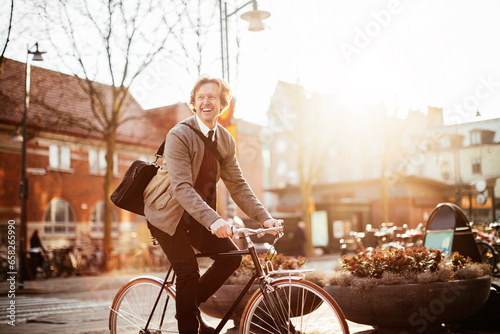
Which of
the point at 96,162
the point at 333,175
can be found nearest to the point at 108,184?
the point at 96,162

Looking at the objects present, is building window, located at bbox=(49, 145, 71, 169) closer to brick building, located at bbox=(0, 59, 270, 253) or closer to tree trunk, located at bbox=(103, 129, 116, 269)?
brick building, located at bbox=(0, 59, 270, 253)

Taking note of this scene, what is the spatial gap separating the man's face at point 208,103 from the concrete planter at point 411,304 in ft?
5.95

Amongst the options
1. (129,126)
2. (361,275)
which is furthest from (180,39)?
(129,126)

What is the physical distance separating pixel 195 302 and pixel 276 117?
2513cm

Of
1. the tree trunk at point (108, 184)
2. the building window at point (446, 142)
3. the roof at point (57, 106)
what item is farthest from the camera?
the tree trunk at point (108, 184)

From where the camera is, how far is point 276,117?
93.8 ft

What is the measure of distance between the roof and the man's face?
7.46 metres

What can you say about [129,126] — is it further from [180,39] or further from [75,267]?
[180,39]

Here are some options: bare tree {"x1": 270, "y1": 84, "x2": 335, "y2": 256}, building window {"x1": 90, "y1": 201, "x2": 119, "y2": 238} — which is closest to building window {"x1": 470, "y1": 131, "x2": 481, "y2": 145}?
bare tree {"x1": 270, "y1": 84, "x2": 335, "y2": 256}

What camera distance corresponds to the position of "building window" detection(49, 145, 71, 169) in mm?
34312

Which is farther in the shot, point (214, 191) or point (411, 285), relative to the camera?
point (411, 285)

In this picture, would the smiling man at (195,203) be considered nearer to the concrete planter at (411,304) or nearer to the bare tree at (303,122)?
the concrete planter at (411,304)

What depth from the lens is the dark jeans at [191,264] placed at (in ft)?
12.3

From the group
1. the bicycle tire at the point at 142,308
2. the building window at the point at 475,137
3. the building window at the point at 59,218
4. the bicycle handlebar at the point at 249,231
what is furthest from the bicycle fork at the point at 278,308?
the building window at the point at 59,218
